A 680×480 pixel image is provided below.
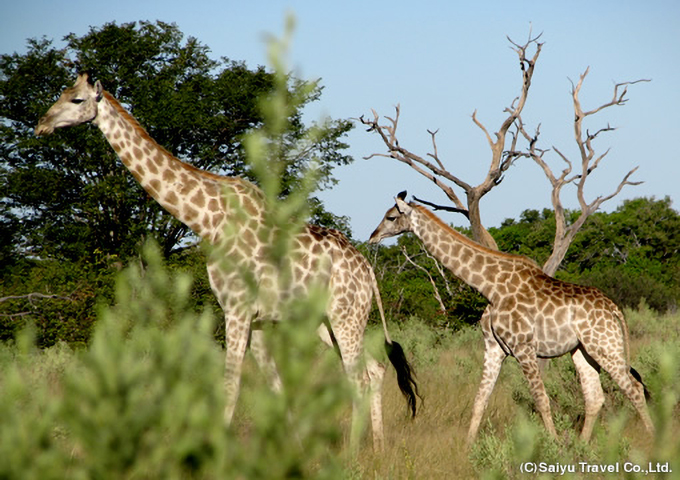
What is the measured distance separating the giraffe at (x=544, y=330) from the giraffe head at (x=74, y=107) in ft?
12.3

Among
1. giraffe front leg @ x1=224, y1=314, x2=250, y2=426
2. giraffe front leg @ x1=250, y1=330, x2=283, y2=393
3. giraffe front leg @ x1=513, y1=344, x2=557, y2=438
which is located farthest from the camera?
giraffe front leg @ x1=513, y1=344, x2=557, y2=438

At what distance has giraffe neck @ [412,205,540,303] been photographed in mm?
7867

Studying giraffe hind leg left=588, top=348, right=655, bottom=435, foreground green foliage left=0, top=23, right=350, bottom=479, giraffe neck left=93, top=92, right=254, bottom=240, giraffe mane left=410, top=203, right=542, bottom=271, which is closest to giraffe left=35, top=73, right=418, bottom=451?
giraffe neck left=93, top=92, right=254, bottom=240

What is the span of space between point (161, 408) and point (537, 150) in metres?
10.8

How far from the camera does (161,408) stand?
249 centimetres

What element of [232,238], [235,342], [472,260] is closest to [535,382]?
[472,260]

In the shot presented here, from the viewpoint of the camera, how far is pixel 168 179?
6.79 m

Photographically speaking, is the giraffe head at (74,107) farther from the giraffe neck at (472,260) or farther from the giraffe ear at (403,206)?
the giraffe neck at (472,260)

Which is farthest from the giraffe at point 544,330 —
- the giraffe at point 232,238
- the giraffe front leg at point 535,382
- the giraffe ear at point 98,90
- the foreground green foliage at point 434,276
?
the giraffe ear at point 98,90

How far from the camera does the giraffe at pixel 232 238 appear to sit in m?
6.45

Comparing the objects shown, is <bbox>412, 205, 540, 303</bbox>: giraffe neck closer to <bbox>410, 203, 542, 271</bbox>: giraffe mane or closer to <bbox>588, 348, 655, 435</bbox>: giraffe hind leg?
<bbox>410, 203, 542, 271</bbox>: giraffe mane

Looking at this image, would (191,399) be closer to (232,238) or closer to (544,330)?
(232,238)

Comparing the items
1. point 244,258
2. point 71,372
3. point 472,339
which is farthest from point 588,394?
point 472,339

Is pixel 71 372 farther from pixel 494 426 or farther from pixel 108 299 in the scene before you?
pixel 108 299
